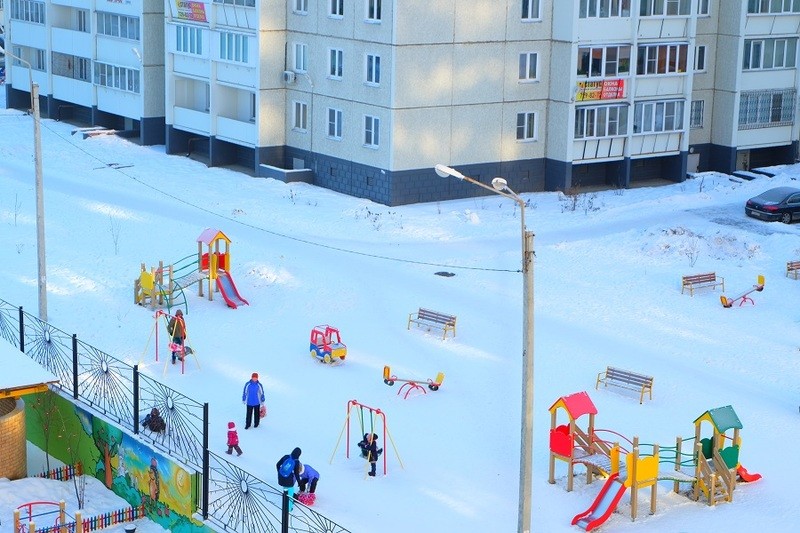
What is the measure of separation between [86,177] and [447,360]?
22672 millimetres

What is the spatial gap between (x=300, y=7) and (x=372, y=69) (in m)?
4.39

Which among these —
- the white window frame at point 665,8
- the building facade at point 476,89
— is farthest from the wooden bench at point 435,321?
the white window frame at point 665,8

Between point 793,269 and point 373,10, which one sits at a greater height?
point 373,10

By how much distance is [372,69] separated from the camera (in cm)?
4553

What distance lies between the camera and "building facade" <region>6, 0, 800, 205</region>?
4553 cm

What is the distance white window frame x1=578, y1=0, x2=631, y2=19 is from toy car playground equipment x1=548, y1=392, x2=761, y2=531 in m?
24.8

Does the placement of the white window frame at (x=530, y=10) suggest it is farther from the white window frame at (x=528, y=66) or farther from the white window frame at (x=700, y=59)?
the white window frame at (x=700, y=59)

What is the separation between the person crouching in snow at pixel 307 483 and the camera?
22.8 meters

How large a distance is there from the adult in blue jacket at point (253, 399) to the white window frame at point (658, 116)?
87.0 feet

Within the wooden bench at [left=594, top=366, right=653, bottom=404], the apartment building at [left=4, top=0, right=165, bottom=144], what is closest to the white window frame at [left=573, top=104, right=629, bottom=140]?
the apartment building at [left=4, top=0, right=165, bottom=144]

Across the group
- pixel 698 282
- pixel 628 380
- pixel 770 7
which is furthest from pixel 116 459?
pixel 770 7

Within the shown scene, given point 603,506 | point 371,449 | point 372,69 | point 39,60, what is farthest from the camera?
point 39,60

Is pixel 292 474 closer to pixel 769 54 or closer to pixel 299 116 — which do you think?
pixel 299 116

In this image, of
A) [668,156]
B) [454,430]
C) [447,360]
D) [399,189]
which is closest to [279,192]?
[399,189]
